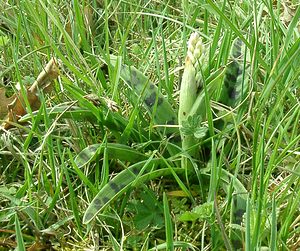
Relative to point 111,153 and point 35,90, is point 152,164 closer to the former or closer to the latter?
point 111,153

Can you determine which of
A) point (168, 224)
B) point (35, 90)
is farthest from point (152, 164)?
point (35, 90)

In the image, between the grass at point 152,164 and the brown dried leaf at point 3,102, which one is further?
the brown dried leaf at point 3,102

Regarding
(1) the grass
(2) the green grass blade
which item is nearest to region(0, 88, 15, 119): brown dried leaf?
(1) the grass

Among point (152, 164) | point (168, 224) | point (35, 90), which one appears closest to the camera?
point (168, 224)

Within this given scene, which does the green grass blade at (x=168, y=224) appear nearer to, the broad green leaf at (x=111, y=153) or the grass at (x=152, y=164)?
the grass at (x=152, y=164)

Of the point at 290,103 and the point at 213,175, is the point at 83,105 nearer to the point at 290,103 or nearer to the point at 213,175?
the point at 213,175

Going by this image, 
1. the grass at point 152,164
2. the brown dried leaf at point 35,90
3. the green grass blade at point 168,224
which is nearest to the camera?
the green grass blade at point 168,224

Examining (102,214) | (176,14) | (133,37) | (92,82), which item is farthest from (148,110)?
(176,14)

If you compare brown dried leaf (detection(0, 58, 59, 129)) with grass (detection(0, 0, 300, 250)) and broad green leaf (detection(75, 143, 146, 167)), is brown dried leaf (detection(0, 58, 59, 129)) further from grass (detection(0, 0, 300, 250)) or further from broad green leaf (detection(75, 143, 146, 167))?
broad green leaf (detection(75, 143, 146, 167))

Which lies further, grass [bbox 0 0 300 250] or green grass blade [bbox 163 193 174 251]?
grass [bbox 0 0 300 250]

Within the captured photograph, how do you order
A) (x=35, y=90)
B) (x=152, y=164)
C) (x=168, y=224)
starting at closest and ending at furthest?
(x=168, y=224) < (x=152, y=164) < (x=35, y=90)

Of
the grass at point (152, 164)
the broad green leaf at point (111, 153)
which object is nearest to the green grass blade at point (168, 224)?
the grass at point (152, 164)

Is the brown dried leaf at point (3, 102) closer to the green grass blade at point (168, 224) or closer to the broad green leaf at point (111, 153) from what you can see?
the broad green leaf at point (111, 153)

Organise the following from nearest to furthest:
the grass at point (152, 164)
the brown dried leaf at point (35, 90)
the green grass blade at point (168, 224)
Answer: the green grass blade at point (168, 224) < the grass at point (152, 164) < the brown dried leaf at point (35, 90)
